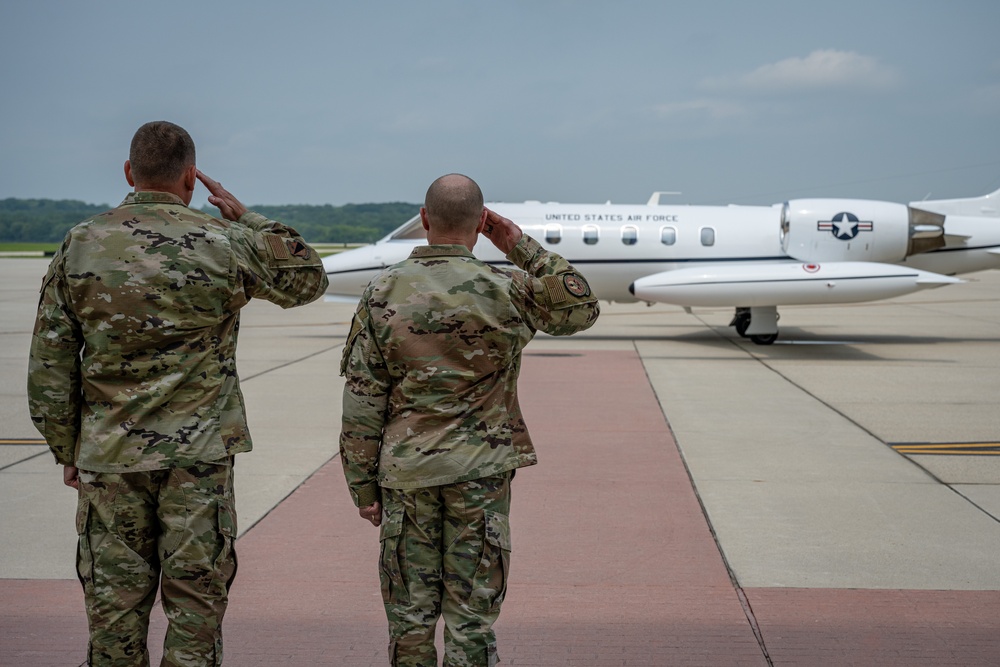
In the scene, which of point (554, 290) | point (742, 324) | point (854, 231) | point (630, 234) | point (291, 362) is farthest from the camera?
point (742, 324)

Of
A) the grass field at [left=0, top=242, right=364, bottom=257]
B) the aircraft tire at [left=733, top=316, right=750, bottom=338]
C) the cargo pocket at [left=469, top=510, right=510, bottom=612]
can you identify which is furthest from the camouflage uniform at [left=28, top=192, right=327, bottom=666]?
the grass field at [left=0, top=242, right=364, bottom=257]

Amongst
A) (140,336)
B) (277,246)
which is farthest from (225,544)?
(277,246)

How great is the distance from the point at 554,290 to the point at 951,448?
22.2 ft

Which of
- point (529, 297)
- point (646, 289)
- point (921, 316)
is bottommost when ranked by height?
point (921, 316)

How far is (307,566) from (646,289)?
39.6 ft

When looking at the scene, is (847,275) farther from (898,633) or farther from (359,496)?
(359,496)

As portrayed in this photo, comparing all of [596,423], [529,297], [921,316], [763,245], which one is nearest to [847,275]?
[763,245]

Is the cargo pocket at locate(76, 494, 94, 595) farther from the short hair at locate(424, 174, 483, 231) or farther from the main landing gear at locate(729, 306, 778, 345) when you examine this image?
the main landing gear at locate(729, 306, 778, 345)

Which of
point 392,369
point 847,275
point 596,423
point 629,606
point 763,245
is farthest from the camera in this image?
point 763,245

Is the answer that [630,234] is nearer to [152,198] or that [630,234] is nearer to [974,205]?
[974,205]

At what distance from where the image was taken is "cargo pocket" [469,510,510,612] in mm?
3471

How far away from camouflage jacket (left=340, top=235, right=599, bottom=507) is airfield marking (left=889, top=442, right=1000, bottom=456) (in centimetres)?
644

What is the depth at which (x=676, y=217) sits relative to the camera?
17.9 meters

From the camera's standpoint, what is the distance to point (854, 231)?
56.0ft
